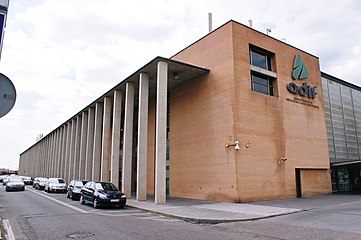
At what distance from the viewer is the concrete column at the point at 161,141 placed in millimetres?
16053

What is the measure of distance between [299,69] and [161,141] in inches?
496

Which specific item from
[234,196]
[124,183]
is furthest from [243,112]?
[124,183]

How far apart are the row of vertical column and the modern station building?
81 millimetres

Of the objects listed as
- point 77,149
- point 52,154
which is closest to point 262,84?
point 77,149

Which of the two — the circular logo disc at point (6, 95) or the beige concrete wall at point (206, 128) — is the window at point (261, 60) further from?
the circular logo disc at point (6, 95)

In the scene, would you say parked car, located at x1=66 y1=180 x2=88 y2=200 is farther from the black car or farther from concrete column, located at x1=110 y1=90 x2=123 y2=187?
the black car

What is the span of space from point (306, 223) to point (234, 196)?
6343 mm

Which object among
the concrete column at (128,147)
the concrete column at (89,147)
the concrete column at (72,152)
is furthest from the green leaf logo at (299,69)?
the concrete column at (72,152)

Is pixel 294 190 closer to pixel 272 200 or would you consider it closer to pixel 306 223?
pixel 272 200

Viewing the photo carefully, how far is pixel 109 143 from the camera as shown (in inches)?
1251

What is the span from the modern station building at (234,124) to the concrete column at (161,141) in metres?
0.06

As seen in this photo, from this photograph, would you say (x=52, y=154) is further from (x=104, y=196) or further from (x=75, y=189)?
(x=104, y=196)

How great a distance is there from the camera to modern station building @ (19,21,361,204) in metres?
17.1

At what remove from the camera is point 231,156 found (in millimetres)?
16641
